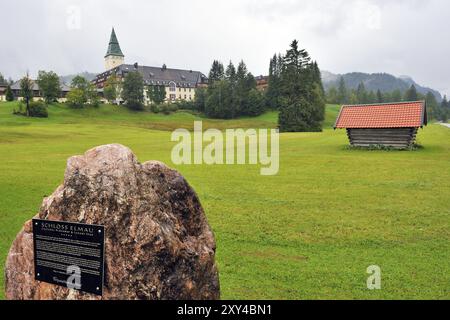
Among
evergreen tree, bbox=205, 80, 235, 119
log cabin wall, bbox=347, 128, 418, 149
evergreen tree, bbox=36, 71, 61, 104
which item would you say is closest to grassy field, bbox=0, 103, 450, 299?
log cabin wall, bbox=347, 128, 418, 149

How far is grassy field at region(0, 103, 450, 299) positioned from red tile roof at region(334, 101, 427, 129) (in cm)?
498

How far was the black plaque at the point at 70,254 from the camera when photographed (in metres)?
6.68

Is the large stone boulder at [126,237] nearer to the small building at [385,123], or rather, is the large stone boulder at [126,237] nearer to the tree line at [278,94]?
the small building at [385,123]

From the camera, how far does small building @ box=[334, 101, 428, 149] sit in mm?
36438

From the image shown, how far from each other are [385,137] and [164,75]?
153 metres

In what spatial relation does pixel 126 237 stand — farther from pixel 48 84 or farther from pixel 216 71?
pixel 216 71

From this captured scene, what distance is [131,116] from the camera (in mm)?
112938

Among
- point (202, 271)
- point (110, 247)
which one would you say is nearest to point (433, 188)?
point (202, 271)

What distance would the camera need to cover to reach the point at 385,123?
37.2m

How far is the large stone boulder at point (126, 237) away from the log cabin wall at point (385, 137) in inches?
1343

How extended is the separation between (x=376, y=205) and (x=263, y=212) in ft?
17.0

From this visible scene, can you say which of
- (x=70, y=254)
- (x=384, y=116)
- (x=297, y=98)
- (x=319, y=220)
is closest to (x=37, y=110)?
(x=297, y=98)

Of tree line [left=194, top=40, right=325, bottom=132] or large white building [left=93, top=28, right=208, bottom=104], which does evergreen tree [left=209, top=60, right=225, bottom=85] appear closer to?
tree line [left=194, top=40, right=325, bottom=132]
